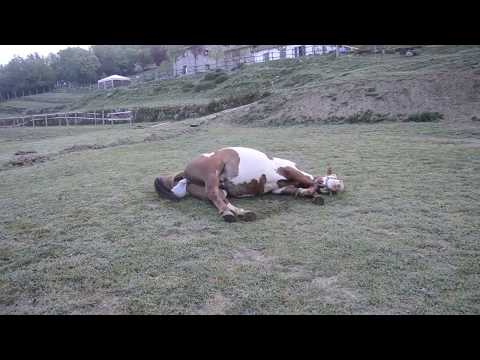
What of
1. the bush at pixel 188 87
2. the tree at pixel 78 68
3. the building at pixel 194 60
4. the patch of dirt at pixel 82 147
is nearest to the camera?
the patch of dirt at pixel 82 147

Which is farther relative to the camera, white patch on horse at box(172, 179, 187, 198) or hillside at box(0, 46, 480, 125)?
hillside at box(0, 46, 480, 125)

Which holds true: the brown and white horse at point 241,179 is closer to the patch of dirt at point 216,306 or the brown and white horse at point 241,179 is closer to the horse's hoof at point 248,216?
the horse's hoof at point 248,216

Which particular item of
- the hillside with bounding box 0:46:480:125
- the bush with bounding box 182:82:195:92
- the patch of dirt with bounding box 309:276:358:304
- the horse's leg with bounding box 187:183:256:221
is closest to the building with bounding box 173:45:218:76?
the bush with bounding box 182:82:195:92

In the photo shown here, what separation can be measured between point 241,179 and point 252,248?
1654 mm

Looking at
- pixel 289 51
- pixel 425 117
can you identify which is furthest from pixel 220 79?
pixel 425 117

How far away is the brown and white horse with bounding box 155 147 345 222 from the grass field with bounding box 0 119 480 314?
173 mm

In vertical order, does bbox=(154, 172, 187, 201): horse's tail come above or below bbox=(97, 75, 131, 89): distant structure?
below

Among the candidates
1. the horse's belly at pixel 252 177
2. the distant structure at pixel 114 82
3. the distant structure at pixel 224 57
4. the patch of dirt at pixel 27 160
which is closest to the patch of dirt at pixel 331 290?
the horse's belly at pixel 252 177

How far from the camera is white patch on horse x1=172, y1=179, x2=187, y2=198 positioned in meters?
5.35

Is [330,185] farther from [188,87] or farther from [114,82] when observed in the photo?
[114,82]

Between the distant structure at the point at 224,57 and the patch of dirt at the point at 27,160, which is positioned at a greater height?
the distant structure at the point at 224,57

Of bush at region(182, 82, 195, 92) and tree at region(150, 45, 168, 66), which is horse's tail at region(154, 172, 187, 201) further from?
tree at region(150, 45, 168, 66)

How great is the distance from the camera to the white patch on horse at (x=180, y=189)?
17.6 feet

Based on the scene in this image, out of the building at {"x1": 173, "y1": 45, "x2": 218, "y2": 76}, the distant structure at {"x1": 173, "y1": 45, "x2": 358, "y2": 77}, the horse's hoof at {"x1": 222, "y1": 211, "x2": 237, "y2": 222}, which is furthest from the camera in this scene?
the building at {"x1": 173, "y1": 45, "x2": 218, "y2": 76}
